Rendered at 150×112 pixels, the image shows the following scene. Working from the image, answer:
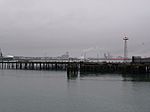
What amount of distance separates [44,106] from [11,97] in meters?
6.56

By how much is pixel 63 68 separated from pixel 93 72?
3251 cm

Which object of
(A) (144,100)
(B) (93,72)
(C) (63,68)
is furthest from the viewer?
(C) (63,68)

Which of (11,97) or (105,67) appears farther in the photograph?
(105,67)

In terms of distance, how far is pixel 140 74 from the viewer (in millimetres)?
72000

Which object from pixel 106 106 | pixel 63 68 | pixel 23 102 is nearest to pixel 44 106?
pixel 23 102

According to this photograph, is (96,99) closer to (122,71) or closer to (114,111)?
(114,111)

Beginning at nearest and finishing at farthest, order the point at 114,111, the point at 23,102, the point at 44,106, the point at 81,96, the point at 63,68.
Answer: the point at 114,111, the point at 44,106, the point at 23,102, the point at 81,96, the point at 63,68

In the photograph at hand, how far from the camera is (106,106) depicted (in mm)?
28328

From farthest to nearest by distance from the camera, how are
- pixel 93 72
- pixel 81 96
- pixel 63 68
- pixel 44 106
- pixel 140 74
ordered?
1. pixel 63 68
2. pixel 93 72
3. pixel 140 74
4. pixel 81 96
5. pixel 44 106

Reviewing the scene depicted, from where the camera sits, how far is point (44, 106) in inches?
1094

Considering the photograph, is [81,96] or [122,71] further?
[122,71]

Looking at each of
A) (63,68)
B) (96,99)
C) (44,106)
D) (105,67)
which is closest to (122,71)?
(105,67)

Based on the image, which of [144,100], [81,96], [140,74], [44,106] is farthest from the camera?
[140,74]

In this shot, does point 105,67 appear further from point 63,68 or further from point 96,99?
point 96,99
